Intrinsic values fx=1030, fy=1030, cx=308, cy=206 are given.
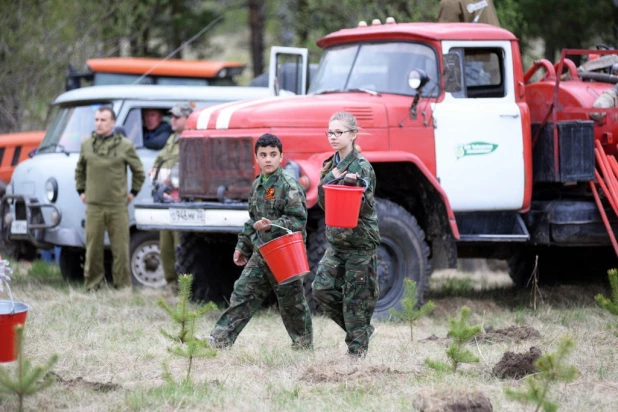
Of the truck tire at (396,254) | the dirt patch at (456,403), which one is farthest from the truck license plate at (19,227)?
the dirt patch at (456,403)

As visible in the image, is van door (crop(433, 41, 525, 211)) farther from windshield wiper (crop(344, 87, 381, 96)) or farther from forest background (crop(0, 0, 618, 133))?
forest background (crop(0, 0, 618, 133))

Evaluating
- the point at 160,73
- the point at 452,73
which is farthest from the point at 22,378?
the point at 160,73

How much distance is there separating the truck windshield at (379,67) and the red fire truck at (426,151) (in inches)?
0.4

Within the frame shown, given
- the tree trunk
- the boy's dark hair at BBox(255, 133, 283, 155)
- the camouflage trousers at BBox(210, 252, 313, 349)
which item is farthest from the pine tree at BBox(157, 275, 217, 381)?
the tree trunk

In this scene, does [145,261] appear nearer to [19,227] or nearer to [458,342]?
[19,227]

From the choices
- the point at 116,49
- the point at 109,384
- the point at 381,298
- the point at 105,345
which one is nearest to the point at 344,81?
the point at 381,298

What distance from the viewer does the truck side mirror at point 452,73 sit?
886cm

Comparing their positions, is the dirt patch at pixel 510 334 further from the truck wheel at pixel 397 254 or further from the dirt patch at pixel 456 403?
the dirt patch at pixel 456 403

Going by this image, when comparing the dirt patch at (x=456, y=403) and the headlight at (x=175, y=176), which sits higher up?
the headlight at (x=175, y=176)

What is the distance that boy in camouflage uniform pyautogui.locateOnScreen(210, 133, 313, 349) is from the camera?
6.49 meters

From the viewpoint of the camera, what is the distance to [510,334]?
24.8 ft

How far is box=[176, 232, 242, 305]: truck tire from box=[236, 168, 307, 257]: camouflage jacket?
2.46 metres

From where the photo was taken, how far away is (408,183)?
8.92 metres

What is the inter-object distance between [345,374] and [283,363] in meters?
0.60
